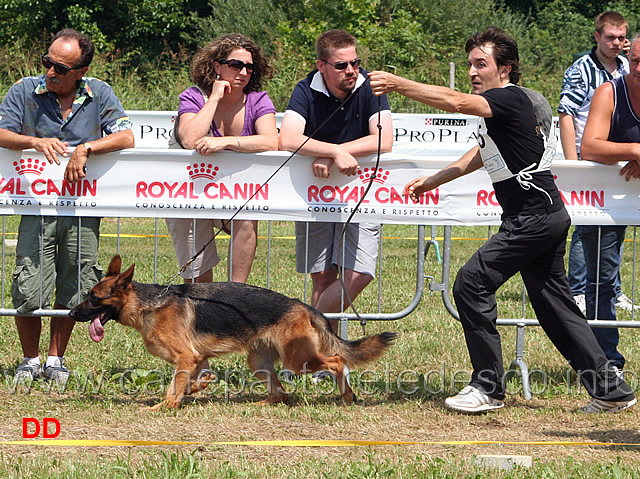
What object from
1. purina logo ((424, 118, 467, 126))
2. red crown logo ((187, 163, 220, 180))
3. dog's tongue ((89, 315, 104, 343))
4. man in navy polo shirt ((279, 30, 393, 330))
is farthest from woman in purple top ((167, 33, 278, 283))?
purina logo ((424, 118, 467, 126))

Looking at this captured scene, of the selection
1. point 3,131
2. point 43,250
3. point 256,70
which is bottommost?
point 43,250

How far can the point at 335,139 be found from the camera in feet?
19.6

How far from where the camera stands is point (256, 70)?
6047mm

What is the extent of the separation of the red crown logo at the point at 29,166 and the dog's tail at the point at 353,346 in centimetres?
203

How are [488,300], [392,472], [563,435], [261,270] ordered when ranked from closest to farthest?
[392,472], [563,435], [488,300], [261,270]

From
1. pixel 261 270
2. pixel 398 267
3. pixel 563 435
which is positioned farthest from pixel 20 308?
pixel 398 267

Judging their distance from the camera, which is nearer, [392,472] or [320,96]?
[392,472]

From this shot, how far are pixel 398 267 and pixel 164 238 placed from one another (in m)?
4.36

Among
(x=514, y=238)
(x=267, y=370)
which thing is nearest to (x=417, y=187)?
(x=514, y=238)

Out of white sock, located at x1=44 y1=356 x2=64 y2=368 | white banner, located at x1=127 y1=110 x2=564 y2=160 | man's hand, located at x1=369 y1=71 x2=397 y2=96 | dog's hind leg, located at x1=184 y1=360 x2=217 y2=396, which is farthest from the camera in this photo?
white banner, located at x1=127 y1=110 x2=564 y2=160

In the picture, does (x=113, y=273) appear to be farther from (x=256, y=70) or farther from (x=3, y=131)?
(x=256, y=70)

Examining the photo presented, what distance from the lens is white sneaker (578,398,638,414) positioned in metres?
5.34

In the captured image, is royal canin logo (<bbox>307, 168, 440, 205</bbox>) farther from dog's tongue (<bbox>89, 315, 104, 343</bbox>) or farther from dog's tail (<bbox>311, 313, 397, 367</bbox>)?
dog's tongue (<bbox>89, 315, 104, 343</bbox>)

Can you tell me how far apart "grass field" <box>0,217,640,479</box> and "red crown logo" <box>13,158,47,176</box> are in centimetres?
137
